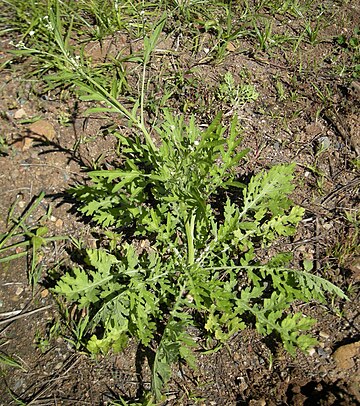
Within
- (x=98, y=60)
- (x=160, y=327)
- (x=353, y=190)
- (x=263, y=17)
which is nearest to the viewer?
(x=160, y=327)

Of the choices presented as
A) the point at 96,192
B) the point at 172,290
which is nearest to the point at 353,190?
the point at 172,290

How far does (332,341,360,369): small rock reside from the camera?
262 cm

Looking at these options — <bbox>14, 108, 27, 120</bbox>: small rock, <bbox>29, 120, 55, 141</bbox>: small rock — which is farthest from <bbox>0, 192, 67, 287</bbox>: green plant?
<bbox>14, 108, 27, 120</bbox>: small rock

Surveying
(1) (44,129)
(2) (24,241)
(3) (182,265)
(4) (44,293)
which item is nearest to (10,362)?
(4) (44,293)

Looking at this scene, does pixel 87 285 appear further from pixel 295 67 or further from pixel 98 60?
pixel 295 67

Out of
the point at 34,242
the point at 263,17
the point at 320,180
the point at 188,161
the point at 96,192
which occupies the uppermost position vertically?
the point at 263,17

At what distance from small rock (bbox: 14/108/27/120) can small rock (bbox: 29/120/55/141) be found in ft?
0.41

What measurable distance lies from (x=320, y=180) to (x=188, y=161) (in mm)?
1388

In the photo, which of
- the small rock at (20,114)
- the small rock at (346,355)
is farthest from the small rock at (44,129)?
the small rock at (346,355)

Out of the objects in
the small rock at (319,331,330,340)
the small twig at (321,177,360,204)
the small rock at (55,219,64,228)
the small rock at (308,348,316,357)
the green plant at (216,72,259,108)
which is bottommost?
the small rock at (55,219,64,228)

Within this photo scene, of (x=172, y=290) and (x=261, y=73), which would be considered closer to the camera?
(x=172, y=290)

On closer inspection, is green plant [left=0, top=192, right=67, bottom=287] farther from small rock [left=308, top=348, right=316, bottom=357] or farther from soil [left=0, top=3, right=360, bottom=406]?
small rock [left=308, top=348, right=316, bottom=357]

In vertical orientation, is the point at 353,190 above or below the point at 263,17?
below

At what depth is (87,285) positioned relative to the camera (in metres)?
2.64
